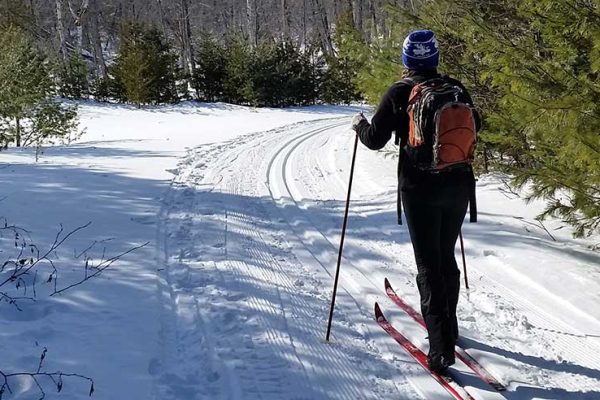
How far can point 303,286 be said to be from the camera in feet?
15.8

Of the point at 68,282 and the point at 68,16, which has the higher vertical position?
the point at 68,16

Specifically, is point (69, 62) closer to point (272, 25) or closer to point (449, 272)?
point (449, 272)

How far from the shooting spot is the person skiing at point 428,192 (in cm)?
317

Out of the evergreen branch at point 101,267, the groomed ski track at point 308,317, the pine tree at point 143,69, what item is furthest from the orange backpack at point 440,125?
the pine tree at point 143,69

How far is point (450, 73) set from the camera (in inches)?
314

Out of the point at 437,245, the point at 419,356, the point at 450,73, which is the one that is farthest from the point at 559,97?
the point at 450,73

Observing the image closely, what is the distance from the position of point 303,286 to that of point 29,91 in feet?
36.4

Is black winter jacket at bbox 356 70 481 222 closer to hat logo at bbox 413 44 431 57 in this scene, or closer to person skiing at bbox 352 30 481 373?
person skiing at bbox 352 30 481 373

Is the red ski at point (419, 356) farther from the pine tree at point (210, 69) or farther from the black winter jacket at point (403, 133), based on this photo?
the pine tree at point (210, 69)

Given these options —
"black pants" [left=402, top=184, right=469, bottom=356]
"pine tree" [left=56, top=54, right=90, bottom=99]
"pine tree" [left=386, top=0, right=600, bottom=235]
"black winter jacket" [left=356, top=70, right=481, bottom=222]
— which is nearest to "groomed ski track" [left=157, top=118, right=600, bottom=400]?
"black pants" [left=402, top=184, right=469, bottom=356]

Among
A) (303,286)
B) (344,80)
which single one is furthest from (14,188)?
(344,80)

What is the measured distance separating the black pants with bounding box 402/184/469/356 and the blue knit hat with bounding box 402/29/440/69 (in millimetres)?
817

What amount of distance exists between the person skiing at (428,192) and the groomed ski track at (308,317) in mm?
426

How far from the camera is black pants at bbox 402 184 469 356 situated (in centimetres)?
320
